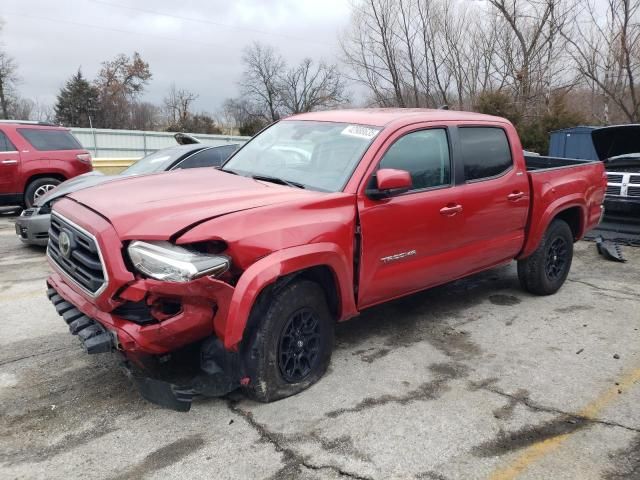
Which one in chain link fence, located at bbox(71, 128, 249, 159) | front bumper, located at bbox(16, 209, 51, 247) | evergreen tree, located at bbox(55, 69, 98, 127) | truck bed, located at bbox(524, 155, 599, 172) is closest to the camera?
truck bed, located at bbox(524, 155, 599, 172)

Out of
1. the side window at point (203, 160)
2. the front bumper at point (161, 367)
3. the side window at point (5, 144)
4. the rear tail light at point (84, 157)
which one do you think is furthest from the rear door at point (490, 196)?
the side window at point (5, 144)

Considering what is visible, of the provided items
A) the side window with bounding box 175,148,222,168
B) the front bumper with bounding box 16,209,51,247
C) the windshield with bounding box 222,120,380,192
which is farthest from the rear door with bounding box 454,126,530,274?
the front bumper with bounding box 16,209,51,247

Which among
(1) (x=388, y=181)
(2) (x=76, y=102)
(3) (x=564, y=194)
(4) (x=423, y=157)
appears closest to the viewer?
(1) (x=388, y=181)

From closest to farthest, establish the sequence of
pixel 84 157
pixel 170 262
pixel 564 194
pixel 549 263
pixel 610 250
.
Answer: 1. pixel 170 262
2. pixel 564 194
3. pixel 549 263
4. pixel 610 250
5. pixel 84 157

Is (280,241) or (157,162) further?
(157,162)

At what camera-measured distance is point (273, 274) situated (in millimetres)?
3234

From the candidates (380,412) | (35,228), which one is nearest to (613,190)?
(380,412)

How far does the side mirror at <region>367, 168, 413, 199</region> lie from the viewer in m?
3.76

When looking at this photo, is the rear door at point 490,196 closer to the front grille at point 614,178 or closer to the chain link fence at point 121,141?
the front grille at point 614,178

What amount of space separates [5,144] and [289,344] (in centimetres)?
905

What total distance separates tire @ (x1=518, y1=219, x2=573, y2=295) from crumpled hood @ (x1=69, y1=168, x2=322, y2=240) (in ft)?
10.0

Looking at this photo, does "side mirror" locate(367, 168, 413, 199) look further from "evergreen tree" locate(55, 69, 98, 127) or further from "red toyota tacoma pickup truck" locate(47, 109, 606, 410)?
"evergreen tree" locate(55, 69, 98, 127)

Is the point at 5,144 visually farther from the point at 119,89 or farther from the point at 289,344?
the point at 119,89

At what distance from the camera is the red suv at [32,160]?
10.3 meters
